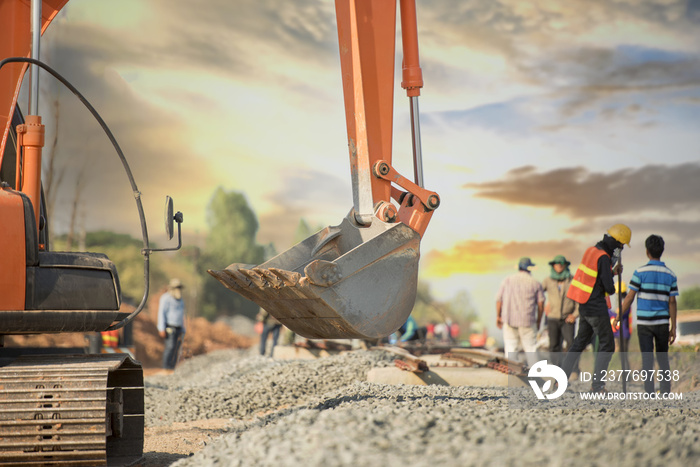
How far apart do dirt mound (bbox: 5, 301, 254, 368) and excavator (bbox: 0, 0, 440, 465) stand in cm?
1267

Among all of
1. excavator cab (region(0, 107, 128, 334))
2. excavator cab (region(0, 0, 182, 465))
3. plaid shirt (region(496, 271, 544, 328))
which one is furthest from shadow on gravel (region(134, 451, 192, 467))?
plaid shirt (region(496, 271, 544, 328))

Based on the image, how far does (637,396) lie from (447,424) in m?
3.51

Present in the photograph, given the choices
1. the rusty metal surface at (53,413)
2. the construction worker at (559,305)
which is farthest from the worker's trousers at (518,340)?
the rusty metal surface at (53,413)

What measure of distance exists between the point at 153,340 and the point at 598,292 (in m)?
16.2

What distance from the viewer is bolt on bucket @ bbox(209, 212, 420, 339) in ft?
14.2

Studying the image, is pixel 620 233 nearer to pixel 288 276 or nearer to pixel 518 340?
pixel 518 340

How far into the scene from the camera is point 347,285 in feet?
14.4

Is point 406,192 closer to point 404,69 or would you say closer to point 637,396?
point 404,69

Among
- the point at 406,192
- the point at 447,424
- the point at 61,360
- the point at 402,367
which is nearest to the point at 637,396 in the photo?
the point at 402,367

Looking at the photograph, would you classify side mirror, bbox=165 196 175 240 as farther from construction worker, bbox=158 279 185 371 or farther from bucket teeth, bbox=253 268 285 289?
construction worker, bbox=158 279 185 371

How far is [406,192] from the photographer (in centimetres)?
508

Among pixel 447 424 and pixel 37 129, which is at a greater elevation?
pixel 37 129

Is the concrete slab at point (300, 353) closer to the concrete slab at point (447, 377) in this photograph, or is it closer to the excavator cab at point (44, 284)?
the concrete slab at point (447, 377)

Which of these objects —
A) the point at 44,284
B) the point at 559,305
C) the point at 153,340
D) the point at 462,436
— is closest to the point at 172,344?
the point at 559,305
